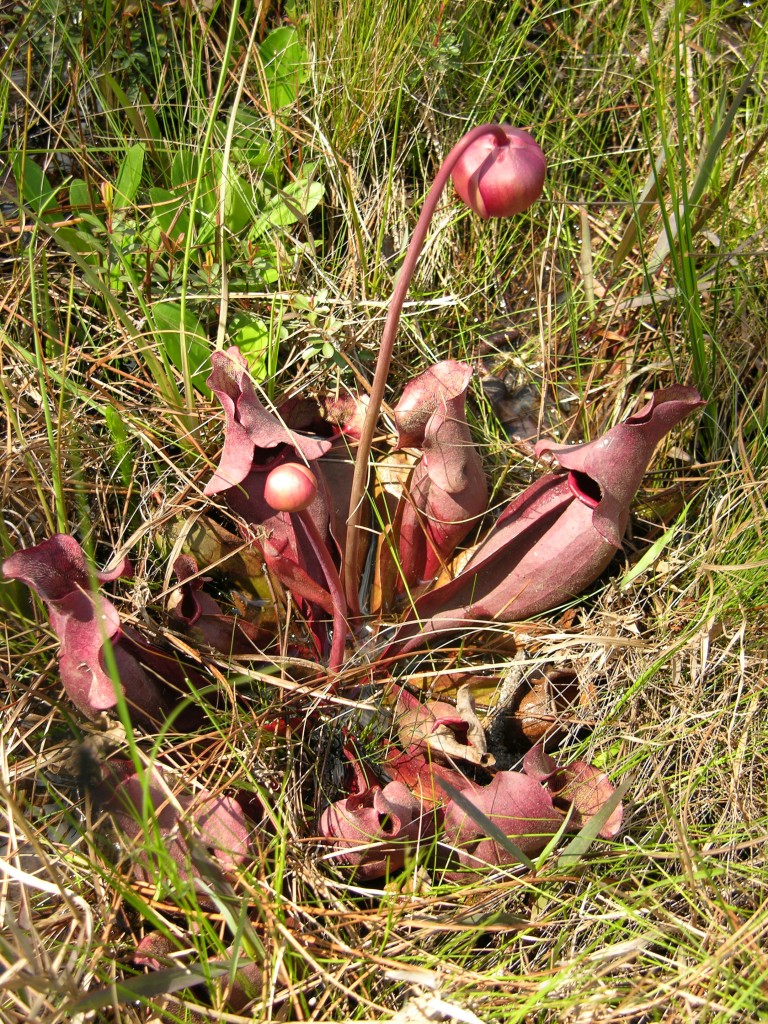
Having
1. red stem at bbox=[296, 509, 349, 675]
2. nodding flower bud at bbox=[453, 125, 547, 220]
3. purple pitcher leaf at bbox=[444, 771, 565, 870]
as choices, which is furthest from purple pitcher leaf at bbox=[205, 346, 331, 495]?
purple pitcher leaf at bbox=[444, 771, 565, 870]

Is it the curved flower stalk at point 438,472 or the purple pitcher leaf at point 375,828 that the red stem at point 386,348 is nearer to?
the curved flower stalk at point 438,472

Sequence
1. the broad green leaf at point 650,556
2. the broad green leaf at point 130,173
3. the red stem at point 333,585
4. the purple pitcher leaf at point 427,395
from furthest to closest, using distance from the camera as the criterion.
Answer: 1. the broad green leaf at point 130,173
2. the broad green leaf at point 650,556
3. the purple pitcher leaf at point 427,395
4. the red stem at point 333,585

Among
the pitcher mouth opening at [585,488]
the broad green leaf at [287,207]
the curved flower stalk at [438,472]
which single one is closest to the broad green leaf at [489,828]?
the curved flower stalk at [438,472]

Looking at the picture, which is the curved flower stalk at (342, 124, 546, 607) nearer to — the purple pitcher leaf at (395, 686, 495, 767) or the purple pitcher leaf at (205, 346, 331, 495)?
the purple pitcher leaf at (205, 346, 331, 495)

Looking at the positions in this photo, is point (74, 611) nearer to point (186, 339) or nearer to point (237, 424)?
point (237, 424)

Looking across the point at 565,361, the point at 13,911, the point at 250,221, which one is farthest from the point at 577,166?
the point at 13,911

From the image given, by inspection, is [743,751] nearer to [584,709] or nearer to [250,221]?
[584,709]
